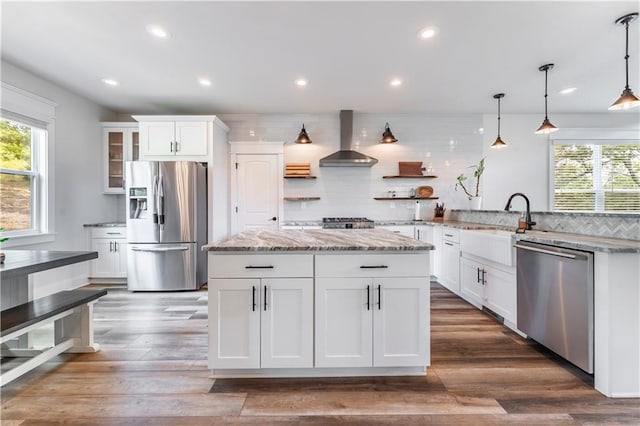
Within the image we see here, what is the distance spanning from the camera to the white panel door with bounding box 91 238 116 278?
434 cm

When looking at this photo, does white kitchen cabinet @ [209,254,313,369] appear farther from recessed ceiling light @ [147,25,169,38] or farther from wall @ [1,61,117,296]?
wall @ [1,61,117,296]

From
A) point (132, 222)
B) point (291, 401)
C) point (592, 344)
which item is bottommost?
point (291, 401)

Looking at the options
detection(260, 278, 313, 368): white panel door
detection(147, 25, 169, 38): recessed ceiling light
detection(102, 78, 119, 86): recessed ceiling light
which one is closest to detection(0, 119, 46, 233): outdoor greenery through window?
detection(102, 78, 119, 86): recessed ceiling light

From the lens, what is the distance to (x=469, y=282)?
11.3 ft

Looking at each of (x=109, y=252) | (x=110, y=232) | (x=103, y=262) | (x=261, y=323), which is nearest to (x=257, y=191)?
(x=110, y=232)

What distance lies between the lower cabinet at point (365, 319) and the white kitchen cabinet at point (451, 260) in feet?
6.78

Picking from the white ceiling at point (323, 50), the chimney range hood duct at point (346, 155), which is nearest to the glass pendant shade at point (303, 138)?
the chimney range hood duct at point (346, 155)

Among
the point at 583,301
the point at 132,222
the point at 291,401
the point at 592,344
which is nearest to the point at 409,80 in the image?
the point at 583,301

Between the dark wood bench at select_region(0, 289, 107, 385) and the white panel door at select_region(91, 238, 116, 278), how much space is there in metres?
2.09

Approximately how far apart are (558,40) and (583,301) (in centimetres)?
232

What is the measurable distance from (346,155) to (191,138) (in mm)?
2301

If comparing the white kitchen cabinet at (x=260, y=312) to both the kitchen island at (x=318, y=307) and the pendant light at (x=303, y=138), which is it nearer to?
the kitchen island at (x=318, y=307)

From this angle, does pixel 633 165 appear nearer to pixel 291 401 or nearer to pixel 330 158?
pixel 330 158

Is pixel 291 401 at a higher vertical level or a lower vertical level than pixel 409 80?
lower
